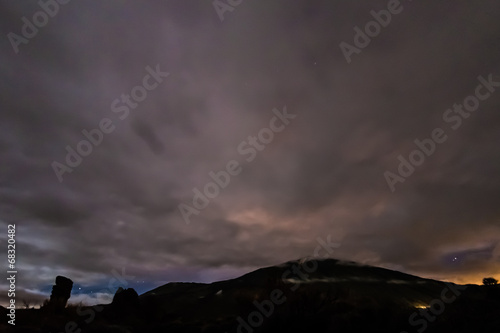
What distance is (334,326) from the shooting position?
1752 cm

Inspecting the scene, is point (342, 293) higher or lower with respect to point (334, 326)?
higher

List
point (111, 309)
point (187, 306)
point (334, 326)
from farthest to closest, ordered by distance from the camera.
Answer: point (187, 306)
point (111, 309)
point (334, 326)

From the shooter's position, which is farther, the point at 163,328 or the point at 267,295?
the point at 267,295

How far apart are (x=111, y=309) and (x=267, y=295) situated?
84.9 feet

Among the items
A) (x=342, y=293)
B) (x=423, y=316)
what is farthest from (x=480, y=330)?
(x=342, y=293)

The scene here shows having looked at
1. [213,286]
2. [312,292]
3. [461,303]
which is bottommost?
[461,303]

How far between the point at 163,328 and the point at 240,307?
1604cm

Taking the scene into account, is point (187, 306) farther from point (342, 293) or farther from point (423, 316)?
point (423, 316)

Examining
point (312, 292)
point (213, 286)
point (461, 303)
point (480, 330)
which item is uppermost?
point (213, 286)

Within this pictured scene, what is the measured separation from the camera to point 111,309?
164 feet

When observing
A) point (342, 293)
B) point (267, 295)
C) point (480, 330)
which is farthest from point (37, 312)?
point (480, 330)

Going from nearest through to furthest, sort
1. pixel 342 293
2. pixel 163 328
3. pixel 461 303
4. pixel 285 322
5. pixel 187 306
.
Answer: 1. pixel 285 322
2. pixel 461 303
3. pixel 163 328
4. pixel 342 293
5. pixel 187 306

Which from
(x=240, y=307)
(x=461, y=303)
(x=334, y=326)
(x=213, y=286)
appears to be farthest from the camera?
(x=213, y=286)

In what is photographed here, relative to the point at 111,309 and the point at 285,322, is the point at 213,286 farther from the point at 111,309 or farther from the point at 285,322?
the point at 285,322
